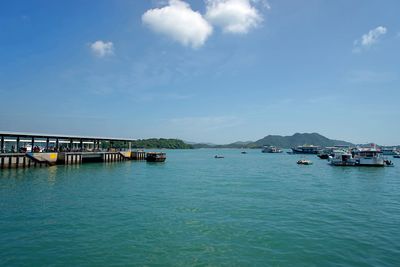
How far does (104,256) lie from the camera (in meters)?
14.0

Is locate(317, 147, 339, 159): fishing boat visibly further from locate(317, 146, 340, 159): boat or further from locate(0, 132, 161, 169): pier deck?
locate(0, 132, 161, 169): pier deck

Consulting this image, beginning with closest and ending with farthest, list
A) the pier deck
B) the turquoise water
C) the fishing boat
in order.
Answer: the turquoise water, the pier deck, the fishing boat

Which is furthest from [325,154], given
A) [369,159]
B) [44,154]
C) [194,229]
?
[194,229]

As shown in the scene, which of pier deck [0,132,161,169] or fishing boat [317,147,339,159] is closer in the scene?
pier deck [0,132,161,169]

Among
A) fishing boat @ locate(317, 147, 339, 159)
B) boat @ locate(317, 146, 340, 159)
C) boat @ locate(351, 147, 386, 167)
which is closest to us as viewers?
boat @ locate(351, 147, 386, 167)

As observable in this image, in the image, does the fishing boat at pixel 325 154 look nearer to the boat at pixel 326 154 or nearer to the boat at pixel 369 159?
the boat at pixel 326 154

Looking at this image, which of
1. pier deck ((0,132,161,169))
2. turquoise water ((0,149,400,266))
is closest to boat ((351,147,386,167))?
turquoise water ((0,149,400,266))

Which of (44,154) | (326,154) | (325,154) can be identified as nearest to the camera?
(44,154)

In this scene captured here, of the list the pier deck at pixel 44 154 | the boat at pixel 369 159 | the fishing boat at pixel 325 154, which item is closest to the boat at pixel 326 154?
the fishing boat at pixel 325 154

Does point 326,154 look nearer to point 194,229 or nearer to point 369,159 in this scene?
point 369,159

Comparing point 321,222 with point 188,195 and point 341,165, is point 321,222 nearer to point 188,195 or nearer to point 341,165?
point 188,195

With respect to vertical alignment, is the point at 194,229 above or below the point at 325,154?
below

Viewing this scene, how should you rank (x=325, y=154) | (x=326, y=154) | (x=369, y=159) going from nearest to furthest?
(x=369, y=159) < (x=325, y=154) < (x=326, y=154)

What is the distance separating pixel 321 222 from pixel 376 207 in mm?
9621
